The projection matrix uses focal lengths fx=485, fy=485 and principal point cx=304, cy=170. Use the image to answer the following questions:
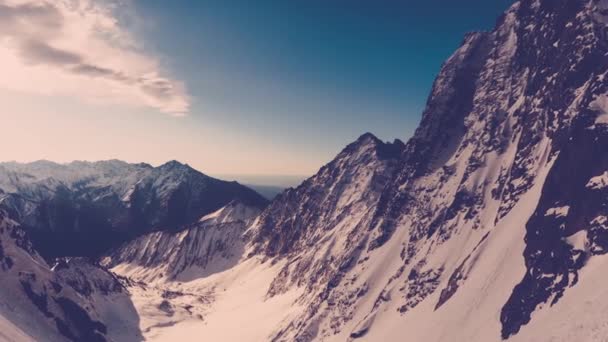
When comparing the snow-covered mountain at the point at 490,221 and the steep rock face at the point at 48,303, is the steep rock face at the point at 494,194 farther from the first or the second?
the steep rock face at the point at 48,303

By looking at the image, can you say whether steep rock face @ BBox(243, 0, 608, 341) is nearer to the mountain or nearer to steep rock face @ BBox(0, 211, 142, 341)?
the mountain

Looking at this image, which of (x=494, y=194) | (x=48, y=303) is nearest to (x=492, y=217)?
(x=494, y=194)

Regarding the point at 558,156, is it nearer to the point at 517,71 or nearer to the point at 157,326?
the point at 517,71

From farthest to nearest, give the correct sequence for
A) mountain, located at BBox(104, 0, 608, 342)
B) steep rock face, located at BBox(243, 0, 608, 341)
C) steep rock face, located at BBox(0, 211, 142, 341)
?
steep rock face, located at BBox(0, 211, 142, 341) < steep rock face, located at BBox(243, 0, 608, 341) < mountain, located at BBox(104, 0, 608, 342)

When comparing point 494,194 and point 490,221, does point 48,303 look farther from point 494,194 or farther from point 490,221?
point 494,194

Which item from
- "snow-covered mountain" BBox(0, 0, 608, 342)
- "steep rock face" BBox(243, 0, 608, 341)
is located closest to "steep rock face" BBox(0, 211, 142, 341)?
"snow-covered mountain" BBox(0, 0, 608, 342)
